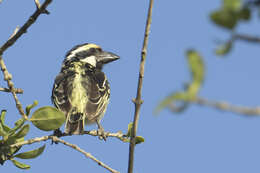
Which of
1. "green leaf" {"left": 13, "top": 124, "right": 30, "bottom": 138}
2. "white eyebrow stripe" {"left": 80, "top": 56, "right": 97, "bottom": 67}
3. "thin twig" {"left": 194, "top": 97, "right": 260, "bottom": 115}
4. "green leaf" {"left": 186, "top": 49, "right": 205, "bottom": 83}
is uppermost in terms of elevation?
"white eyebrow stripe" {"left": 80, "top": 56, "right": 97, "bottom": 67}

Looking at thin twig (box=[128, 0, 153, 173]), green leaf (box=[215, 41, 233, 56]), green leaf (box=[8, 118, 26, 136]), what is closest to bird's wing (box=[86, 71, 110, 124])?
green leaf (box=[8, 118, 26, 136])

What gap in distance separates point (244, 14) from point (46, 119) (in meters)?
2.14

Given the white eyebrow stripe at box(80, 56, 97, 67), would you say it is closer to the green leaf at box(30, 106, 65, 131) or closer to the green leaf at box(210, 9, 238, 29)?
the green leaf at box(30, 106, 65, 131)

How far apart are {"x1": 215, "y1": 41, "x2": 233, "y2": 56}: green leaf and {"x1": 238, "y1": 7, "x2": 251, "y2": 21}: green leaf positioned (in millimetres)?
54

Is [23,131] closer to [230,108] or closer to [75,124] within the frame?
[75,124]

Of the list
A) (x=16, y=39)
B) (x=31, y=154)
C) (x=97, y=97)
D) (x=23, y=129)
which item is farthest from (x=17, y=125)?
(x=97, y=97)

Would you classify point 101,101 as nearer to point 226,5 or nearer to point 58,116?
point 58,116

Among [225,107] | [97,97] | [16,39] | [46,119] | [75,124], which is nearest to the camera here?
[225,107]

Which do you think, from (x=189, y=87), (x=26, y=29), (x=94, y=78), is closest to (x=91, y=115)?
(x=94, y=78)

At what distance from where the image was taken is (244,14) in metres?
0.79

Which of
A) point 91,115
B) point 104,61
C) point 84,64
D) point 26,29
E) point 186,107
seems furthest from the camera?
point 104,61

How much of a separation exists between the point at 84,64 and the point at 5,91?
13.0 feet

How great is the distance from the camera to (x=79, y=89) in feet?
18.6

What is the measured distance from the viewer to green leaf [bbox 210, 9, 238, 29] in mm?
757
